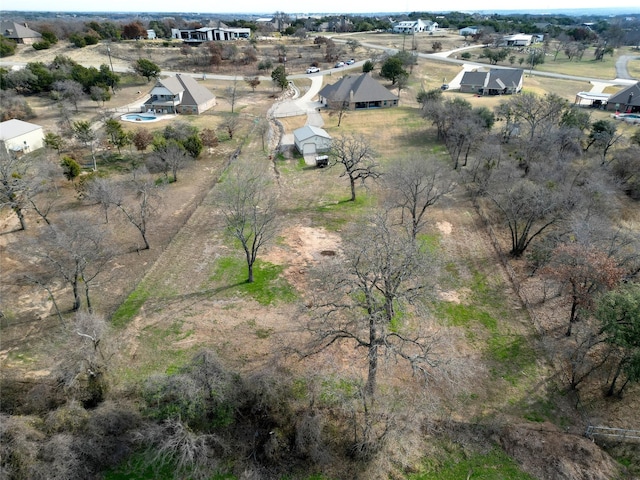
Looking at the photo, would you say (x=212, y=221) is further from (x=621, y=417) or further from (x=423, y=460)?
(x=621, y=417)

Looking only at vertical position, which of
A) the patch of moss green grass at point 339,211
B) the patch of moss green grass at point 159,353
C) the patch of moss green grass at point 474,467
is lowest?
the patch of moss green grass at point 159,353

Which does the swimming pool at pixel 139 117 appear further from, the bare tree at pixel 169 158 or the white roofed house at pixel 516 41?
the white roofed house at pixel 516 41

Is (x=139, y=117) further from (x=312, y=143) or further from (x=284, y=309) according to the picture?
(x=284, y=309)

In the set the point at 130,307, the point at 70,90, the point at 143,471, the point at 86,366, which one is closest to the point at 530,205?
the point at 130,307

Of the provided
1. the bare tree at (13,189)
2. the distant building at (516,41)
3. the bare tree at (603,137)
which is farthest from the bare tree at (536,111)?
the distant building at (516,41)

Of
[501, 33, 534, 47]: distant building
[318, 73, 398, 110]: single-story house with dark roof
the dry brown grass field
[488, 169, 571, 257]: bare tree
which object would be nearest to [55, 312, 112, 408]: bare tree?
A: the dry brown grass field

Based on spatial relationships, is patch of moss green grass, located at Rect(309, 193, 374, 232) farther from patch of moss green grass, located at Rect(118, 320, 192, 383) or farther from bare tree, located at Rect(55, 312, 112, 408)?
bare tree, located at Rect(55, 312, 112, 408)

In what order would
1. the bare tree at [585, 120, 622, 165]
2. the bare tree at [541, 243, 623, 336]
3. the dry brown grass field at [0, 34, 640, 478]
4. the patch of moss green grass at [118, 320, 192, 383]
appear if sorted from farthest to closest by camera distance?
the bare tree at [585, 120, 622, 165], the patch of moss green grass at [118, 320, 192, 383], the bare tree at [541, 243, 623, 336], the dry brown grass field at [0, 34, 640, 478]
